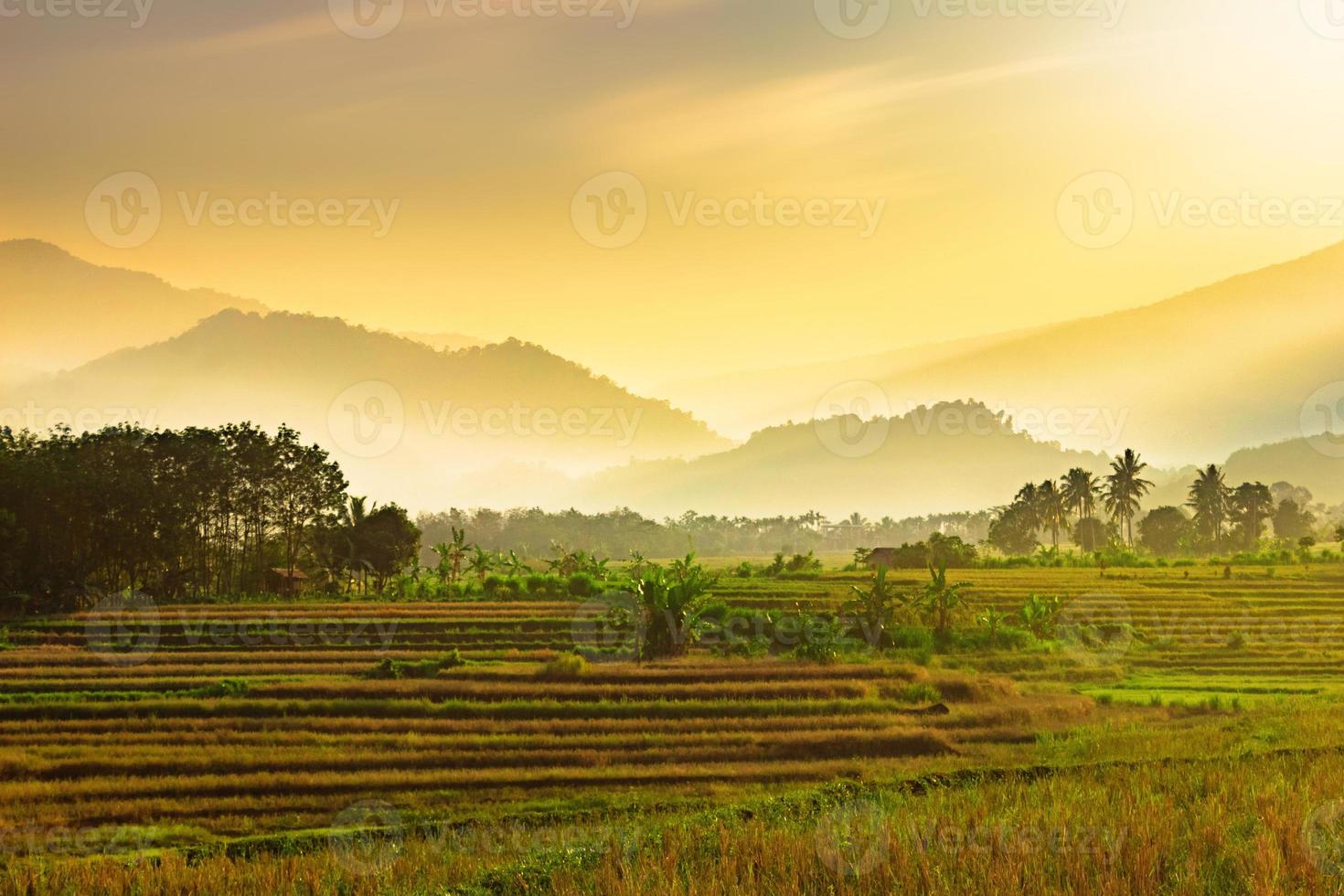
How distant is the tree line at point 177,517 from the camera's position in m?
53.2

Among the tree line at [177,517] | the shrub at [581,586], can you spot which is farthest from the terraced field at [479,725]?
the shrub at [581,586]

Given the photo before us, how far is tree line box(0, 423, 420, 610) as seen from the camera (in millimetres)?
53156

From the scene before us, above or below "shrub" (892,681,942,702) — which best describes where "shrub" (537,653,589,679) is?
above

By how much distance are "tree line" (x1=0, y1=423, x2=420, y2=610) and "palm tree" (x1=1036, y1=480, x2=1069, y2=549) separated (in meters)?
82.1

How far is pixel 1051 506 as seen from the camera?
125 metres

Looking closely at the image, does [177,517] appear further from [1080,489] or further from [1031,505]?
[1031,505]

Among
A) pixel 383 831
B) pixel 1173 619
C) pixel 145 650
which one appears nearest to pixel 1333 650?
pixel 1173 619

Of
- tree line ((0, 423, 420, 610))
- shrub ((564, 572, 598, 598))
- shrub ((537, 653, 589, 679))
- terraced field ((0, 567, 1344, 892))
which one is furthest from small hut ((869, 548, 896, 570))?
shrub ((537, 653, 589, 679))

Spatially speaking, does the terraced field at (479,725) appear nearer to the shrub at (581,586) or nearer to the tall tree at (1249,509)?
the shrub at (581,586)

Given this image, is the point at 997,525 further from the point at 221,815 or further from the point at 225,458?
the point at 221,815

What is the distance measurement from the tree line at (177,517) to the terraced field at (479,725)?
395 inches

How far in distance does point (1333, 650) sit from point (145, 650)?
44267 millimetres

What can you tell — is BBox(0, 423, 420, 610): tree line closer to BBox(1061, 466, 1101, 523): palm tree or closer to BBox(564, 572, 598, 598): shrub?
BBox(564, 572, 598, 598): shrub

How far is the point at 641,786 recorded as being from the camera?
20406mm
